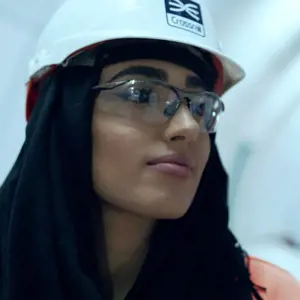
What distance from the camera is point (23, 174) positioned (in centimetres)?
85

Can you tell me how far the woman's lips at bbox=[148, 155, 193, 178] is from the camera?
2.72 feet

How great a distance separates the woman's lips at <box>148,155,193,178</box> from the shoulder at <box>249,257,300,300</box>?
1.13 ft

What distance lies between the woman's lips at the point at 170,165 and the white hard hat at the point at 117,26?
0.63 ft

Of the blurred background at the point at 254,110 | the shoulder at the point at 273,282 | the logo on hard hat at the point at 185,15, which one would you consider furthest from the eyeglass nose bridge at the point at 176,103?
the blurred background at the point at 254,110

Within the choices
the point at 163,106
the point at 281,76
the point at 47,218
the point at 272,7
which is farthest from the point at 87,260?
the point at 272,7

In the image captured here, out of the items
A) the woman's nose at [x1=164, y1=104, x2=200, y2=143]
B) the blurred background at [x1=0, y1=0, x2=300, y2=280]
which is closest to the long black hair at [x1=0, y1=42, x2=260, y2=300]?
the woman's nose at [x1=164, y1=104, x2=200, y2=143]

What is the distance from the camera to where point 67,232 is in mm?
840

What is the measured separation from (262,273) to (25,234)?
0.50 meters

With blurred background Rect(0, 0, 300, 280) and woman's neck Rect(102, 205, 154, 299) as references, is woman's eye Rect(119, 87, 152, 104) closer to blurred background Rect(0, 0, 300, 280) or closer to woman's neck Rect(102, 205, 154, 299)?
woman's neck Rect(102, 205, 154, 299)

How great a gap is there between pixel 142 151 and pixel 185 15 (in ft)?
0.89

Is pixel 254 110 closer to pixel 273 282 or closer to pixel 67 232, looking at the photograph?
pixel 273 282

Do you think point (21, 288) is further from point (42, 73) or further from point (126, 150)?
point (42, 73)

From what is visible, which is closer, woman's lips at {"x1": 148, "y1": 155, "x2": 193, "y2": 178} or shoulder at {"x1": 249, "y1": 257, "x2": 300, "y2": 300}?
woman's lips at {"x1": 148, "y1": 155, "x2": 193, "y2": 178}

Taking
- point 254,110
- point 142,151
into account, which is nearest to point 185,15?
point 142,151
